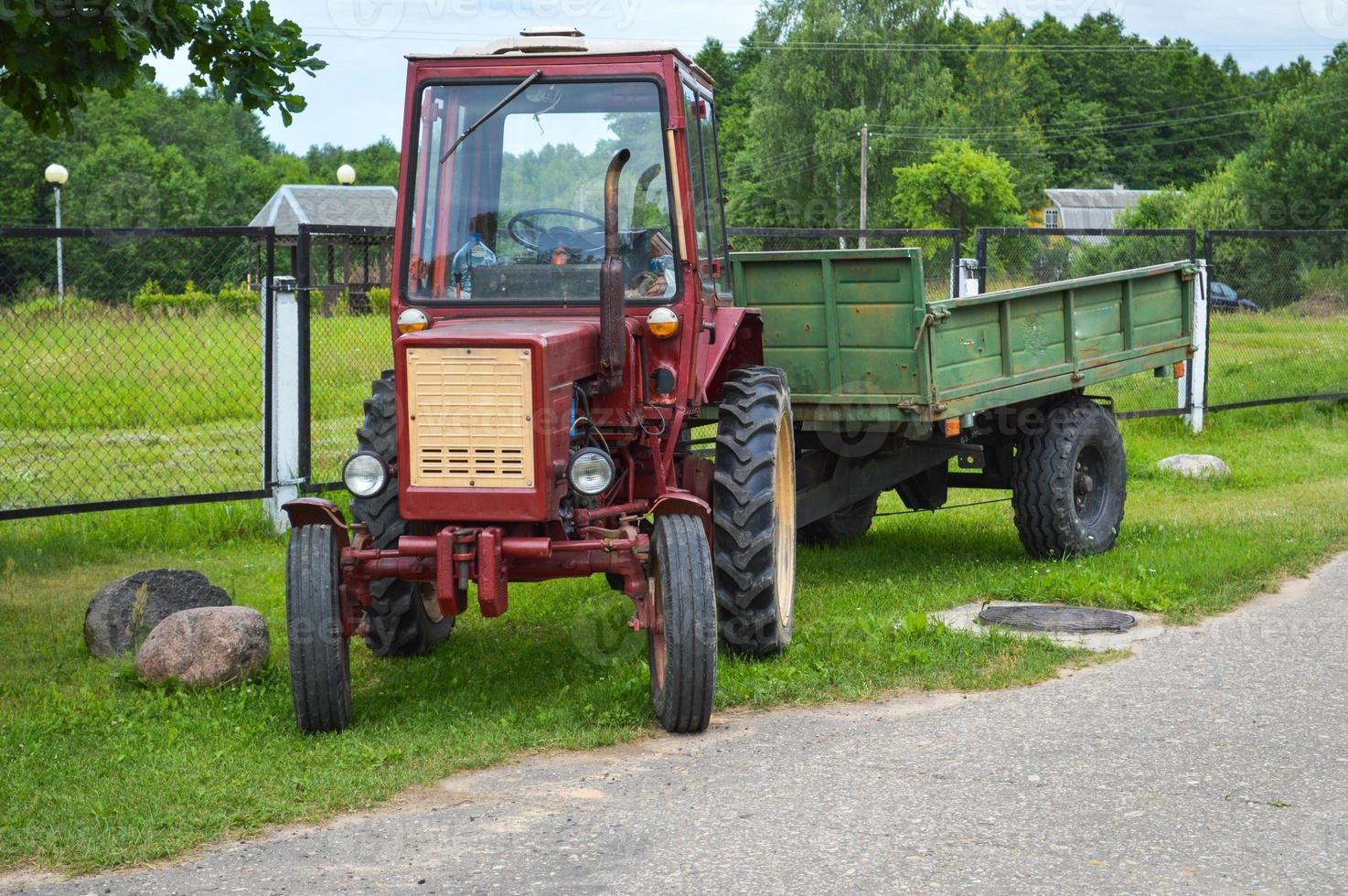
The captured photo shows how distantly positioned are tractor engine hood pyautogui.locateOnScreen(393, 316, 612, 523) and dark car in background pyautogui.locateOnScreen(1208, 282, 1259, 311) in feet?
42.9

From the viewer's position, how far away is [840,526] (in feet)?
33.6

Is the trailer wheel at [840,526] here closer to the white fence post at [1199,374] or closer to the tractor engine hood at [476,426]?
the tractor engine hood at [476,426]

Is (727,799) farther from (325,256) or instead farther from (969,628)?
(325,256)

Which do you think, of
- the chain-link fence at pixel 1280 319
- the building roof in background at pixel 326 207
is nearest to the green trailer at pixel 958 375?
the chain-link fence at pixel 1280 319

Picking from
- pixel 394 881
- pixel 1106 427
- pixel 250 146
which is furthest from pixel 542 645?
pixel 250 146

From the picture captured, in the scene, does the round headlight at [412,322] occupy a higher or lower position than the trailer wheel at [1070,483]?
higher

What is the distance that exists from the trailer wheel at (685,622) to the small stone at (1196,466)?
8.01 metres

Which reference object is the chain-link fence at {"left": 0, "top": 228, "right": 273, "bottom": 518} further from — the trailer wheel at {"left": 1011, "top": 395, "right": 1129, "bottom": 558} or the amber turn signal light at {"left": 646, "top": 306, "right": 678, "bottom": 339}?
the trailer wheel at {"left": 1011, "top": 395, "right": 1129, "bottom": 558}

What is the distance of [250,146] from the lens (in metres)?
101

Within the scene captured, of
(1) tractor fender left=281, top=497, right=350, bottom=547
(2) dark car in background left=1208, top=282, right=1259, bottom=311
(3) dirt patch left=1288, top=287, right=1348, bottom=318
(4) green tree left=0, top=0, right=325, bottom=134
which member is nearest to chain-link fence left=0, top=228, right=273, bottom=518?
(4) green tree left=0, top=0, right=325, bottom=134

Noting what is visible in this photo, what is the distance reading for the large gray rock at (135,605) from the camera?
287 inches

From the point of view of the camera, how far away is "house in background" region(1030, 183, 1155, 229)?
7012 centimetres

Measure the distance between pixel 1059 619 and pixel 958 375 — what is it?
1.56 metres

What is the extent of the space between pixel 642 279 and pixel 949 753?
2.39 metres
